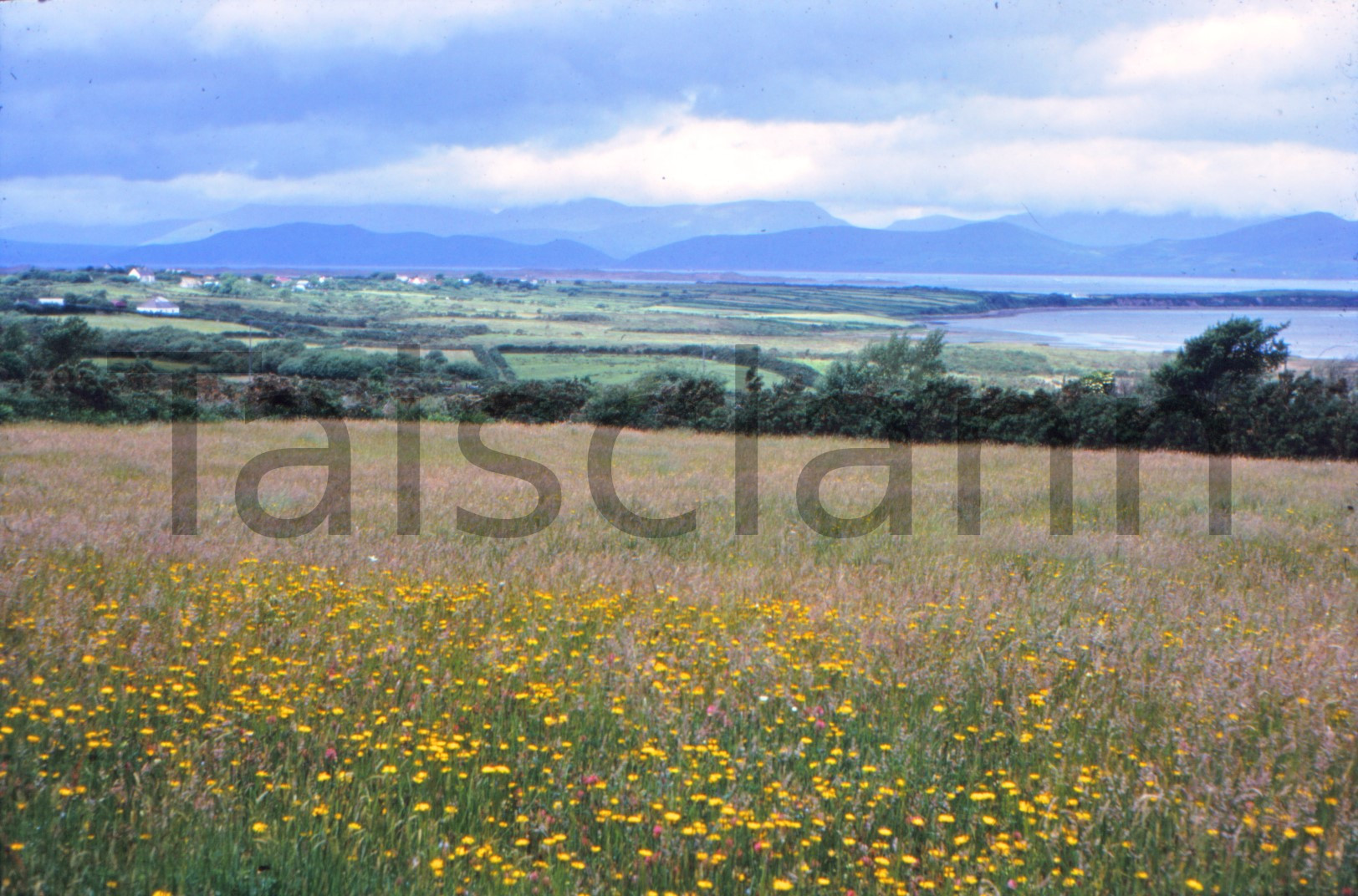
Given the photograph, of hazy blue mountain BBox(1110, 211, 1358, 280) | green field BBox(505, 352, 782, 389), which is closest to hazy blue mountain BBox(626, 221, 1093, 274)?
hazy blue mountain BBox(1110, 211, 1358, 280)

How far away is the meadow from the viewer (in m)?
3.07

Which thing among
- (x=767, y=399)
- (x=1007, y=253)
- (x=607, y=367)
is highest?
(x=1007, y=253)

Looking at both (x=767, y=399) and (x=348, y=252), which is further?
(x=348, y=252)

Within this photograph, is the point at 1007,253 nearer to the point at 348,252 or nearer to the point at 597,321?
the point at 597,321

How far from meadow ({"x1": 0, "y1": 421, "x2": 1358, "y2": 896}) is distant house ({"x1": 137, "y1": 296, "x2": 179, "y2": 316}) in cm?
3319

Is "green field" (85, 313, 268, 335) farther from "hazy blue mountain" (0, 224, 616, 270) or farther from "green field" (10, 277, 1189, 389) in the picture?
"hazy blue mountain" (0, 224, 616, 270)

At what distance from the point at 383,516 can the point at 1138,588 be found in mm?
7391

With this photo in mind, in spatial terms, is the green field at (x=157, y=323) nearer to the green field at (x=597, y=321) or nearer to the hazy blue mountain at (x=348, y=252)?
the green field at (x=597, y=321)

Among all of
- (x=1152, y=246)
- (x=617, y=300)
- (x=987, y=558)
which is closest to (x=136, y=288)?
(x=617, y=300)

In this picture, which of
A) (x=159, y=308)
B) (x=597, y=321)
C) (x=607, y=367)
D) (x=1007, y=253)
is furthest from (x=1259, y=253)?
(x=159, y=308)

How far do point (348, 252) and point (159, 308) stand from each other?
264 ft

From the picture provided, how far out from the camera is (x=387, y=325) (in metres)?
52.2

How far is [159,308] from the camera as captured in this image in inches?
1490

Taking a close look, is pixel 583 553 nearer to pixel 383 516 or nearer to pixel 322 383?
pixel 383 516
